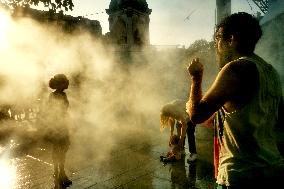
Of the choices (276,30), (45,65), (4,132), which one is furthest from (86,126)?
(276,30)

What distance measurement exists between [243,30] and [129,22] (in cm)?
3238

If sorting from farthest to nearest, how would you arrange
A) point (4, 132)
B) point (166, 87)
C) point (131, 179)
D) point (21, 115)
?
point (166, 87) < point (21, 115) < point (4, 132) < point (131, 179)

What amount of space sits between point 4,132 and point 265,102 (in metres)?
11.0

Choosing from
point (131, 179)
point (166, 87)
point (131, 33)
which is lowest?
point (131, 179)

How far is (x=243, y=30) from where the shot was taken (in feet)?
6.68

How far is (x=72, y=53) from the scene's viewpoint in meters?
17.1

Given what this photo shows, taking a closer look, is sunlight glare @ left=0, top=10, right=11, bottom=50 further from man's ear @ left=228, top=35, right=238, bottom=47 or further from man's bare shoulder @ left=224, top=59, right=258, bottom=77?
man's bare shoulder @ left=224, top=59, right=258, bottom=77

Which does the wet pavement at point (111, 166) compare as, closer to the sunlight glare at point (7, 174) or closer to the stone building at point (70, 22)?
the sunlight glare at point (7, 174)

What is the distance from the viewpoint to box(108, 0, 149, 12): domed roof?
1325 inches

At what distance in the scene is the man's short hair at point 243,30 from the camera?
204cm

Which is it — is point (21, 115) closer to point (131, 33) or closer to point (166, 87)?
point (166, 87)

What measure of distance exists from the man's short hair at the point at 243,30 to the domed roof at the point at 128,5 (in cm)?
3283

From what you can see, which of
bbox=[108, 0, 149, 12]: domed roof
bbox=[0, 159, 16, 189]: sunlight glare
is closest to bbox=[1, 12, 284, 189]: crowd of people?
bbox=[0, 159, 16, 189]: sunlight glare

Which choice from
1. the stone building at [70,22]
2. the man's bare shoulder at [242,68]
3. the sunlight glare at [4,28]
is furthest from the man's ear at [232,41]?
the stone building at [70,22]
